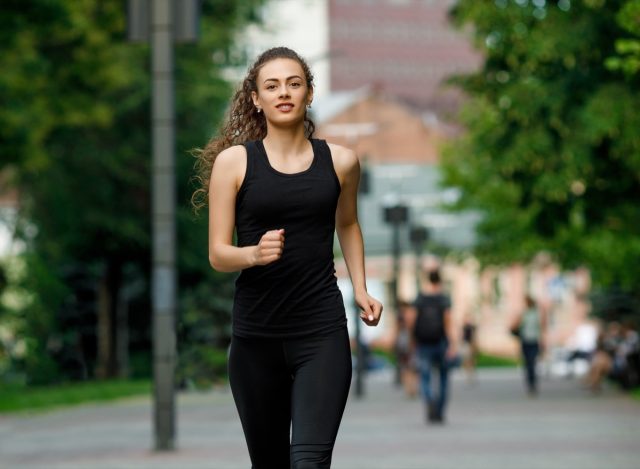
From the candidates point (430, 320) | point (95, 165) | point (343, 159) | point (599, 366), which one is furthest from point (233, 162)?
point (95, 165)

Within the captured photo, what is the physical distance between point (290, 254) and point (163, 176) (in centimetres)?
956

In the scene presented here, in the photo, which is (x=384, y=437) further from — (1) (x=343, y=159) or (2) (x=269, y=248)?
(2) (x=269, y=248)

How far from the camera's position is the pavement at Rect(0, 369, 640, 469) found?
A: 1296 cm

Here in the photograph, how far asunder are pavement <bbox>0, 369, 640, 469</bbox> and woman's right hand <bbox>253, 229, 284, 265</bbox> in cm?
734

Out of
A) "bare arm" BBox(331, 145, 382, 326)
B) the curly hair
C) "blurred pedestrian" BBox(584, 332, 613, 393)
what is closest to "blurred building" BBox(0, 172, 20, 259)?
"blurred pedestrian" BBox(584, 332, 613, 393)

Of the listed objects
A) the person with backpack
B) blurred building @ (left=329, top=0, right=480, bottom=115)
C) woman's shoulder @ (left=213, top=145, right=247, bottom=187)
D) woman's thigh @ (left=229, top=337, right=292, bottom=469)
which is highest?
blurred building @ (left=329, top=0, right=480, bottom=115)

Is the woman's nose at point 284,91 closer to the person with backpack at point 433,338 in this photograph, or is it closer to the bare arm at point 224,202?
the bare arm at point 224,202

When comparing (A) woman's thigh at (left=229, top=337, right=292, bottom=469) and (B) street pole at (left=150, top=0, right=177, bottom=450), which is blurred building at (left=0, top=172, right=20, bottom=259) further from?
(A) woman's thigh at (left=229, top=337, right=292, bottom=469)

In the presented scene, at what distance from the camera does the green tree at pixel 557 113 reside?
67.2ft

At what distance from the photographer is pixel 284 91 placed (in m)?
5.52

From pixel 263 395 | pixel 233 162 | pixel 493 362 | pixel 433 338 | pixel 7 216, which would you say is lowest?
pixel 493 362

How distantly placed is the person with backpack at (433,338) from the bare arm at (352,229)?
498 inches

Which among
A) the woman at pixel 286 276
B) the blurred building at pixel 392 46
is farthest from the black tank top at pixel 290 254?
the blurred building at pixel 392 46

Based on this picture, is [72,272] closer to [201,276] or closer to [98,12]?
[201,276]
